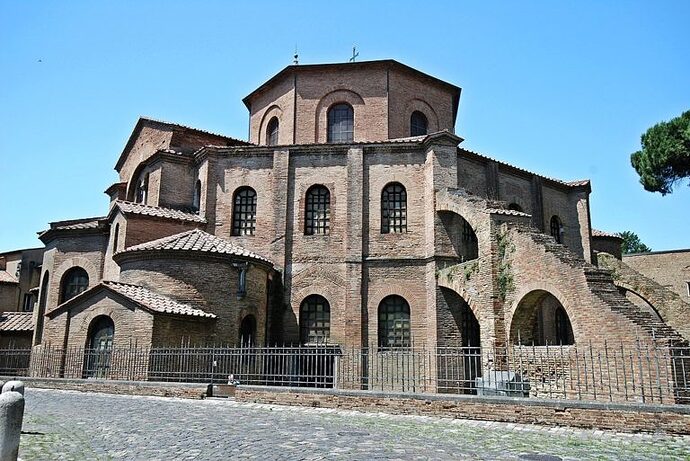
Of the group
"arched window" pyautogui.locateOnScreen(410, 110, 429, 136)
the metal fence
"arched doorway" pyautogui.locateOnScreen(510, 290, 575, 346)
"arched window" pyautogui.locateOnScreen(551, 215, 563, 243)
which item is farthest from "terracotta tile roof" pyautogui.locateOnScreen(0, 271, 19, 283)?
"arched window" pyautogui.locateOnScreen(551, 215, 563, 243)

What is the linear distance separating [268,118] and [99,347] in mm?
12054

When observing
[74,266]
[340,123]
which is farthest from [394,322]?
[74,266]

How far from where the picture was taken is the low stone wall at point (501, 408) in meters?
9.06

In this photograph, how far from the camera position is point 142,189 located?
78.2ft

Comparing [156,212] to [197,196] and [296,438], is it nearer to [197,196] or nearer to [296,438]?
[197,196]

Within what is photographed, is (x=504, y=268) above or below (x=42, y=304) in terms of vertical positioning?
above

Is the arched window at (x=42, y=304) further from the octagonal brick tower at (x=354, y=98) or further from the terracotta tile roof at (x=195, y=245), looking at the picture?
the octagonal brick tower at (x=354, y=98)

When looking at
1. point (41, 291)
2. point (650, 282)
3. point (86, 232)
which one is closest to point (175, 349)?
point (86, 232)

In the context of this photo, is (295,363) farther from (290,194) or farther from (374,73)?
(374,73)

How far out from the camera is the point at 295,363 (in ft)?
55.4

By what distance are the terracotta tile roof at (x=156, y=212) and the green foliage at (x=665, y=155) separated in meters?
19.1

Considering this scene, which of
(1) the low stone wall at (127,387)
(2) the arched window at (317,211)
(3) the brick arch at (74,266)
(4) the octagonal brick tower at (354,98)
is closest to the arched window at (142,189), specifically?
(3) the brick arch at (74,266)

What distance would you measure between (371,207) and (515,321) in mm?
6693

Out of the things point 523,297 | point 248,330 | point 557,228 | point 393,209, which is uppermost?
point 557,228
